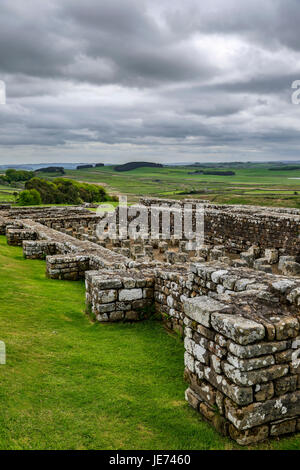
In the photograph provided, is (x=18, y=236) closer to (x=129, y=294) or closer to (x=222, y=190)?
(x=129, y=294)

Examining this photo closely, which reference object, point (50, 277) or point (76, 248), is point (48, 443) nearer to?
point (50, 277)

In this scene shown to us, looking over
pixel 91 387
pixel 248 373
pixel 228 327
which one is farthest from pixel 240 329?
pixel 91 387

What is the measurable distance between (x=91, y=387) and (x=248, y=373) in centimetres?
223

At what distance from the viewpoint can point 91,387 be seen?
189 inches

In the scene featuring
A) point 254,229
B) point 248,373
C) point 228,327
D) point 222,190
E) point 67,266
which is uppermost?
point 222,190

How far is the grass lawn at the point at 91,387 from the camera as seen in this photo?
385cm

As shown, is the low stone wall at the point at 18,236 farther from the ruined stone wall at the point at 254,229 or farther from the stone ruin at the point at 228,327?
the ruined stone wall at the point at 254,229

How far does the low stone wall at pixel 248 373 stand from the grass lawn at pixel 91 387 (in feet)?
0.66

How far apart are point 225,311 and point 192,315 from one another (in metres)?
0.48

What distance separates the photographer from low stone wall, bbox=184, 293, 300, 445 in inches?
147

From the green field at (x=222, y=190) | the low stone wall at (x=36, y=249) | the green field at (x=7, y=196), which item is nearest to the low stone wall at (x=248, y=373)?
the low stone wall at (x=36, y=249)

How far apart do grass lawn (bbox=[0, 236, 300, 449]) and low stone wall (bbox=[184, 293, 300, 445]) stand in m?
0.20

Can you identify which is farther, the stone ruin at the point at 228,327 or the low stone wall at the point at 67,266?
the low stone wall at the point at 67,266
